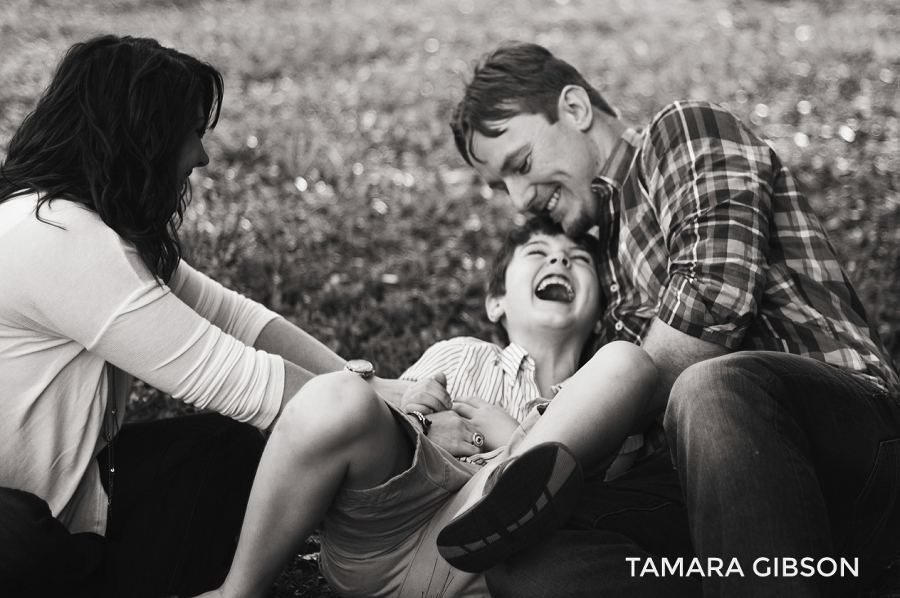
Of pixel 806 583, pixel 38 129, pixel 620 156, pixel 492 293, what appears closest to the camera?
pixel 806 583

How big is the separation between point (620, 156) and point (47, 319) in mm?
2127

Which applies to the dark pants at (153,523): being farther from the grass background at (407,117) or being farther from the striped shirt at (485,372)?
the striped shirt at (485,372)

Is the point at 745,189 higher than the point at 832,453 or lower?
higher

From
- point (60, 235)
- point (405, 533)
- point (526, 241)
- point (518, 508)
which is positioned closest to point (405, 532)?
point (405, 533)

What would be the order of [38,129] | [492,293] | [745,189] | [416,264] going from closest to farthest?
[38,129]
[745,189]
[492,293]
[416,264]

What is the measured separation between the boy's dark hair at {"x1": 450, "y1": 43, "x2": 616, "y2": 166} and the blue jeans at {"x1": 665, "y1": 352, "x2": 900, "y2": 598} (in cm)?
149

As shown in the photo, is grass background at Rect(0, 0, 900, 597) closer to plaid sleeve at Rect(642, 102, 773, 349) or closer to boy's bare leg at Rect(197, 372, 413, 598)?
boy's bare leg at Rect(197, 372, 413, 598)

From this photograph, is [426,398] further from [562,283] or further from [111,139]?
[111,139]

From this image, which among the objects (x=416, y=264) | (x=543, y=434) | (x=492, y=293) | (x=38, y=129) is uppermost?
(x=38, y=129)

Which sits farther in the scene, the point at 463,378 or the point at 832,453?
the point at 463,378

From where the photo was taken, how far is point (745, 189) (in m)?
2.77

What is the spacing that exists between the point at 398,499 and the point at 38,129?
1464 millimetres

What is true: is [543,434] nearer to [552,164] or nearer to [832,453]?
[832,453]

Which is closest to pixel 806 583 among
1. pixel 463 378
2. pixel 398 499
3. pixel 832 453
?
pixel 832 453
